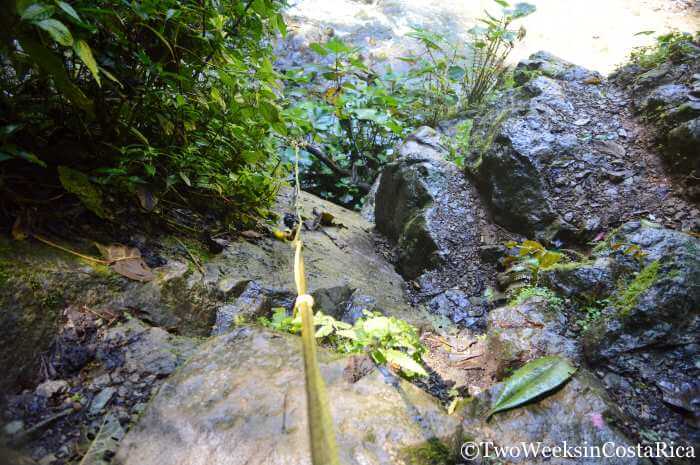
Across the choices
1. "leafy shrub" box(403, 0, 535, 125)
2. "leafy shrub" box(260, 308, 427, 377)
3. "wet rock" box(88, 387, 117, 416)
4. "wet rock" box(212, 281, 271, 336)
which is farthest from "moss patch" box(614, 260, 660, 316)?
Answer: "leafy shrub" box(403, 0, 535, 125)

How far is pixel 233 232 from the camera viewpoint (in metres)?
2.61

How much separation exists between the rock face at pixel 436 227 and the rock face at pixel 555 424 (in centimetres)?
132

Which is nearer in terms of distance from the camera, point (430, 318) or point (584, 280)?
point (584, 280)

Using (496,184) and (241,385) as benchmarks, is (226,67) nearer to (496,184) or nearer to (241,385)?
Result: (241,385)

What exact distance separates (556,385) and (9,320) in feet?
7.09

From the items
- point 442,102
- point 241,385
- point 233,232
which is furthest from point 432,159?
point 241,385

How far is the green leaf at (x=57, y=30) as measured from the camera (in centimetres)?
107

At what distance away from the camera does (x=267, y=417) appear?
4.23 feet

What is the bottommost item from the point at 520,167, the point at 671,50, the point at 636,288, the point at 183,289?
the point at 183,289

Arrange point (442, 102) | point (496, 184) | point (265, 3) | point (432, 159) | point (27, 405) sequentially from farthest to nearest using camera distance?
point (442, 102) < point (432, 159) < point (496, 184) < point (265, 3) < point (27, 405)

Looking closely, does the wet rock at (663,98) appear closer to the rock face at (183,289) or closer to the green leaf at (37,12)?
the rock face at (183,289)
